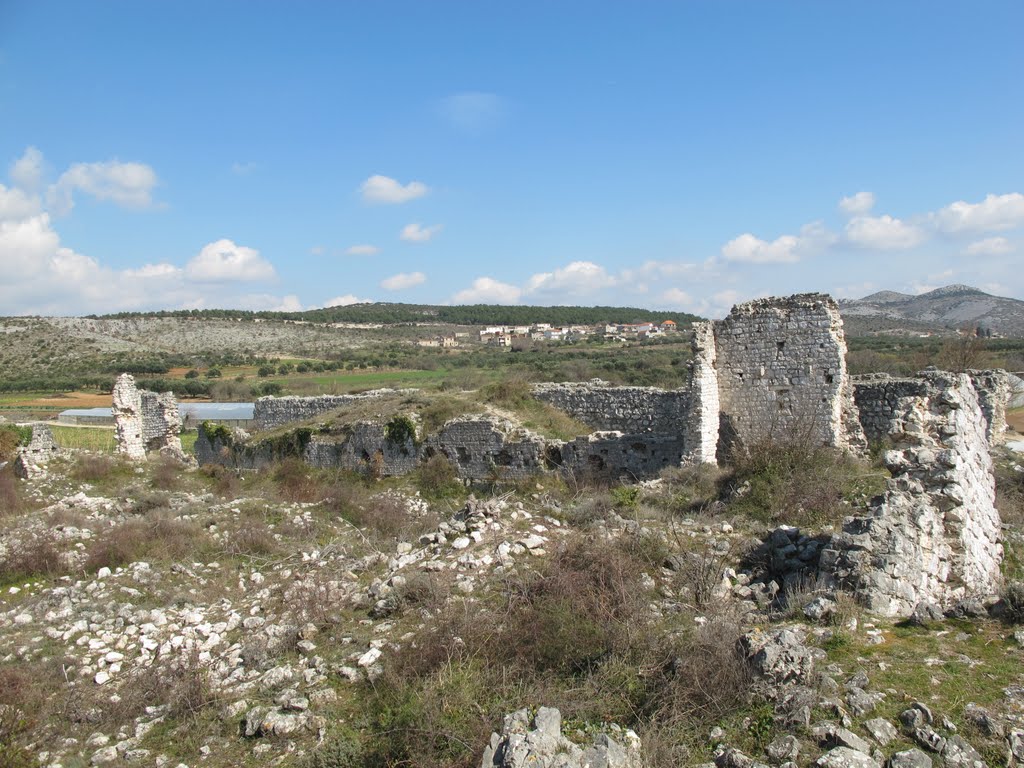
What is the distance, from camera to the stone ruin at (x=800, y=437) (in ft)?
20.1

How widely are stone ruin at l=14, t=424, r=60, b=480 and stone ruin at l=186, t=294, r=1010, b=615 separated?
4178 mm

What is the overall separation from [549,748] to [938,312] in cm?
10107

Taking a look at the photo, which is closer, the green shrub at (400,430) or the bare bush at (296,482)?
the bare bush at (296,482)

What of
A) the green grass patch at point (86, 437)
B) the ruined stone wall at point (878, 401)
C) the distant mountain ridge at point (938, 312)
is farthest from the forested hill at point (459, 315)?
the ruined stone wall at point (878, 401)

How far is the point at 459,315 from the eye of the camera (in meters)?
100

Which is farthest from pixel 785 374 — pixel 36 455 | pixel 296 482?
pixel 36 455

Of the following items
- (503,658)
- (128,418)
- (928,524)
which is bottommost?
(503,658)

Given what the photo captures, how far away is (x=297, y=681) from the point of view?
5.38m

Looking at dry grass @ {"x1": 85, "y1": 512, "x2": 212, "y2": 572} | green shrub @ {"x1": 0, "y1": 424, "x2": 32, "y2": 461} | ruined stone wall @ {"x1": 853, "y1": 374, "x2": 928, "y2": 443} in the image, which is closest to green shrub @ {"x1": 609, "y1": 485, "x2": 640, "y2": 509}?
ruined stone wall @ {"x1": 853, "y1": 374, "x2": 928, "y2": 443}

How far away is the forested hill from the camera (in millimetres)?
91969

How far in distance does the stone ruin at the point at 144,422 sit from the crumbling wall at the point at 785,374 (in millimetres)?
16597

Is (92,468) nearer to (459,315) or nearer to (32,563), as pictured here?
(32,563)

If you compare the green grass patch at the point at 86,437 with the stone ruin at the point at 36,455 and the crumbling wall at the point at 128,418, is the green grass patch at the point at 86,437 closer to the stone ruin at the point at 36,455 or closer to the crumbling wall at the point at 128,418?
the crumbling wall at the point at 128,418

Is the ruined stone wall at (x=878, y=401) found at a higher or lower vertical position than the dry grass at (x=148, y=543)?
higher
